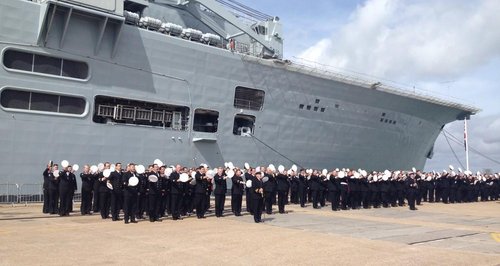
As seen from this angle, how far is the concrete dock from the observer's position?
7410 millimetres

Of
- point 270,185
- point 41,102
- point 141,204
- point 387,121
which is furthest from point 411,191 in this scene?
point 41,102

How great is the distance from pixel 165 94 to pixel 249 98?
4.91m

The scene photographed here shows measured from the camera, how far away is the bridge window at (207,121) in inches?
853

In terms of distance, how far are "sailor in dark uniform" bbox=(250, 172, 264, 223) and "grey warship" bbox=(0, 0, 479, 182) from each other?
290 inches

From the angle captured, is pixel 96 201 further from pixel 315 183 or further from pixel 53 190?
pixel 315 183

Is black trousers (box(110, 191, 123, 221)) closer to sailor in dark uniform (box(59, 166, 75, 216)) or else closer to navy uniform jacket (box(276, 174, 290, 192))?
sailor in dark uniform (box(59, 166, 75, 216))

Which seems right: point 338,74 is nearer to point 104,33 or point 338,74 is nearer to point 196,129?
point 196,129

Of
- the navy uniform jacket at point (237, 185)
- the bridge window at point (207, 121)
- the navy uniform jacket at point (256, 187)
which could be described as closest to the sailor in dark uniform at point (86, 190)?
the navy uniform jacket at point (237, 185)

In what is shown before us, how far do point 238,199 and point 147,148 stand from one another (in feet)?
21.0

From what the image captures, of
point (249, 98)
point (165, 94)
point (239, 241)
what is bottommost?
point (239, 241)

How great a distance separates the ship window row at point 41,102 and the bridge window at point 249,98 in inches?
307

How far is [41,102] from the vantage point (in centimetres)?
1681

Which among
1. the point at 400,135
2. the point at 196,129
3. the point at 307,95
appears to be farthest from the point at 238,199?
the point at 400,135

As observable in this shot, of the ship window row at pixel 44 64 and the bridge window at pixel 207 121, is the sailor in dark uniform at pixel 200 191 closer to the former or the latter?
the ship window row at pixel 44 64
